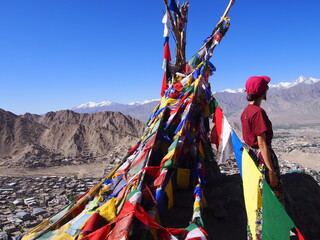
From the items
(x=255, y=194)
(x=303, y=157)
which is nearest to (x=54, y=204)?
(x=255, y=194)

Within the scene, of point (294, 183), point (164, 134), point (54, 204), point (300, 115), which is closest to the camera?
point (164, 134)

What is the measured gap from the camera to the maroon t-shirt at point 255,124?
2586mm

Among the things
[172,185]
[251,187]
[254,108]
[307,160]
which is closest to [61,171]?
[172,185]

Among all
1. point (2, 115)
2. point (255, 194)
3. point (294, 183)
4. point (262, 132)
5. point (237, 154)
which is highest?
point (2, 115)

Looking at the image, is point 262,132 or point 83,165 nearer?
point 262,132

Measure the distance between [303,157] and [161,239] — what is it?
2666 centimetres

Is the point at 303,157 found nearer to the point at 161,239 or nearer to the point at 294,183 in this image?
the point at 294,183

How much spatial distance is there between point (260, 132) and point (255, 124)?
0.32ft

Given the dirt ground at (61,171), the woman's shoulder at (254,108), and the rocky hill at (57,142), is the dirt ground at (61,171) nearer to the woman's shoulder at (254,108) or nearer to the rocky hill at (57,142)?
the rocky hill at (57,142)

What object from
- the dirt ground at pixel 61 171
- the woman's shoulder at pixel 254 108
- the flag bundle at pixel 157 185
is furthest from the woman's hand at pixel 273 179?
the dirt ground at pixel 61 171

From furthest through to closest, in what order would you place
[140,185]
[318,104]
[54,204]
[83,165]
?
[318,104], [83,165], [54,204], [140,185]

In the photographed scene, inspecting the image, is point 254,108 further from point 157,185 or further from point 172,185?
point 172,185

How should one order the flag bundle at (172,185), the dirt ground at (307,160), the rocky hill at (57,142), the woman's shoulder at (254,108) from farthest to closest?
the rocky hill at (57,142)
the dirt ground at (307,160)
the woman's shoulder at (254,108)
the flag bundle at (172,185)

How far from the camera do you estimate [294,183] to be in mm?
4684
